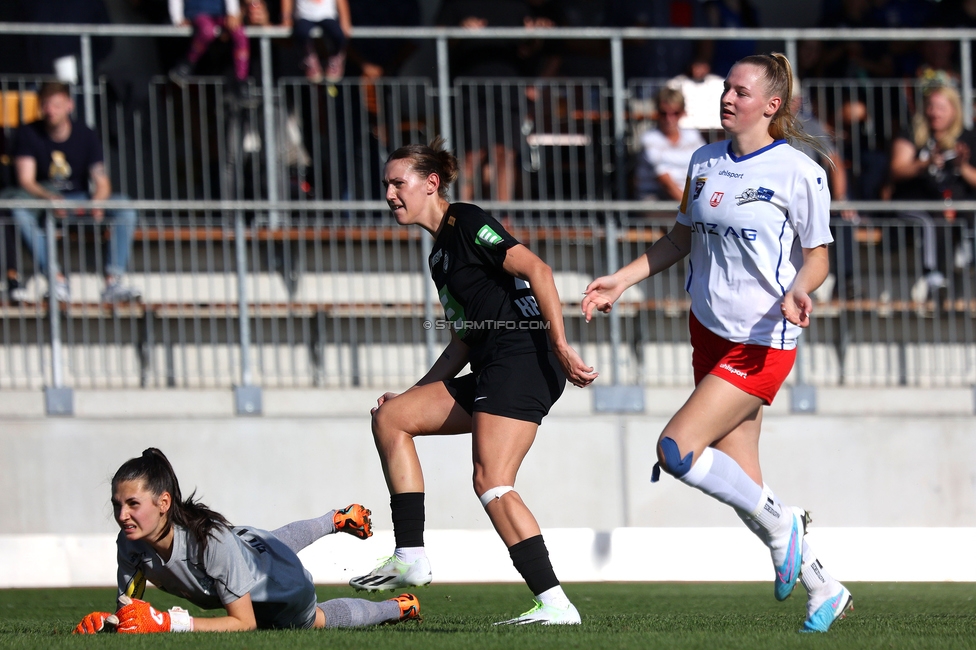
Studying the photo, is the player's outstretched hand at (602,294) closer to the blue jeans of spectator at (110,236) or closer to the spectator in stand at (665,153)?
the spectator in stand at (665,153)

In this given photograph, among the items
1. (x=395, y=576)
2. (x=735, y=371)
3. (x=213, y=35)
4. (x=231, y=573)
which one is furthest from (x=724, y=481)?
(x=213, y=35)

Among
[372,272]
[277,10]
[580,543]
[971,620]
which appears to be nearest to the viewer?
[971,620]

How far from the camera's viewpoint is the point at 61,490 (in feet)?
26.3

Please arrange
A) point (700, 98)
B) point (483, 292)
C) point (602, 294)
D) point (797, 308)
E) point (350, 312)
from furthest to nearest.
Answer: point (700, 98) → point (350, 312) → point (483, 292) → point (602, 294) → point (797, 308)

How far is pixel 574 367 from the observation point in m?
4.31

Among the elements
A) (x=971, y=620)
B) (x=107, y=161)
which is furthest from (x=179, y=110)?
(x=971, y=620)

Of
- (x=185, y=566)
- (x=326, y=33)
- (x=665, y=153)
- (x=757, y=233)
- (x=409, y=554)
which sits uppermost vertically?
(x=326, y=33)

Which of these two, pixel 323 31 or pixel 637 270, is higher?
pixel 323 31

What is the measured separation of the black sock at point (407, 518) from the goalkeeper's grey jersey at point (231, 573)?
1.42ft

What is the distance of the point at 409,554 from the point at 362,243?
14.7 feet

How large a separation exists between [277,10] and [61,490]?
557 cm

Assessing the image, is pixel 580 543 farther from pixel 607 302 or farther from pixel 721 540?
pixel 607 302

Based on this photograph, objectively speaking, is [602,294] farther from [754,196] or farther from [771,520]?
[771,520]

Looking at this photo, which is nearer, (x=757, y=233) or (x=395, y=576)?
(x=757, y=233)
